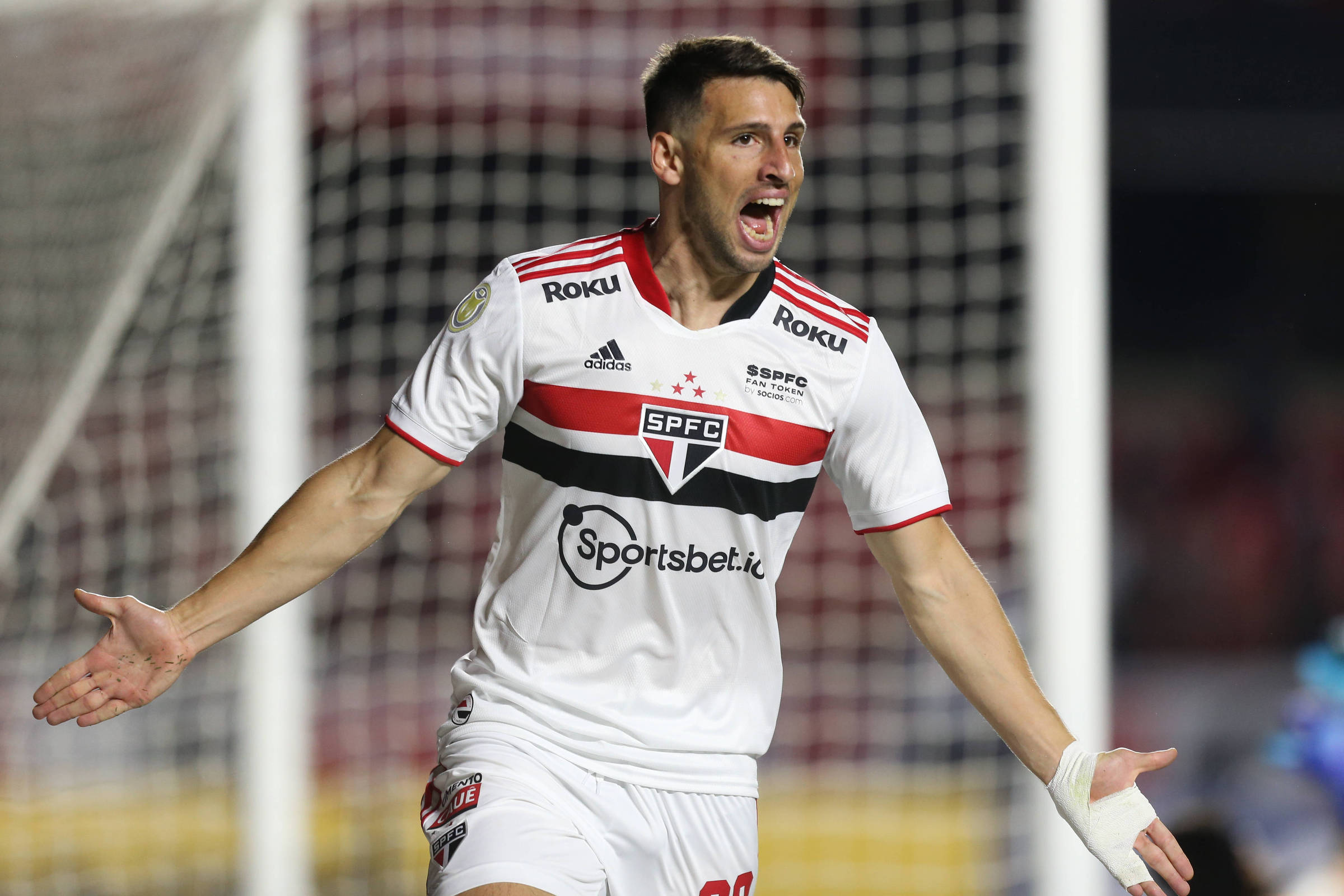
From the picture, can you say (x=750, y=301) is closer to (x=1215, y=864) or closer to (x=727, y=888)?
(x=727, y=888)

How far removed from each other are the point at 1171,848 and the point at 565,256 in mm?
1640

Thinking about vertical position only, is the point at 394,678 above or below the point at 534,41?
below

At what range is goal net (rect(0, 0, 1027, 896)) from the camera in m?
6.13

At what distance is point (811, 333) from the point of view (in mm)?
2982

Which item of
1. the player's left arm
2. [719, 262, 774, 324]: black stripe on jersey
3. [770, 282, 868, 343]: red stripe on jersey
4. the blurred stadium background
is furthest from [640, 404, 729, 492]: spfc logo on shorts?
the blurred stadium background

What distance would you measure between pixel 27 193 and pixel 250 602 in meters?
2.75

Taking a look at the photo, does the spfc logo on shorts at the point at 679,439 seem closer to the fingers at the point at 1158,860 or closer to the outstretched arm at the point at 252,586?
the outstretched arm at the point at 252,586

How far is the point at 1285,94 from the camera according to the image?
14.0 meters

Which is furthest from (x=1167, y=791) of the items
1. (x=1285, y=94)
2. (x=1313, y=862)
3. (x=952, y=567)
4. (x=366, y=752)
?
(x=1285, y=94)

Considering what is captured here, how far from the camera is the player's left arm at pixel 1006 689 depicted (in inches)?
110

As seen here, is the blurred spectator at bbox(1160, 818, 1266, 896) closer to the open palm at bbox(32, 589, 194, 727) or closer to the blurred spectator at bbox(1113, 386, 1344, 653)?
the open palm at bbox(32, 589, 194, 727)

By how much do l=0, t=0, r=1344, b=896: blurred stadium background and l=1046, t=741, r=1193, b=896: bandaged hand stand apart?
4.58 ft

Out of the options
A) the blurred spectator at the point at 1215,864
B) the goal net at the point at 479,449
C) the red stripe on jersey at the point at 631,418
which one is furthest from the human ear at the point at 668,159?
the goal net at the point at 479,449

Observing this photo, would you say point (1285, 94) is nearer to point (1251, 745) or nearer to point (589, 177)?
point (1251, 745)
